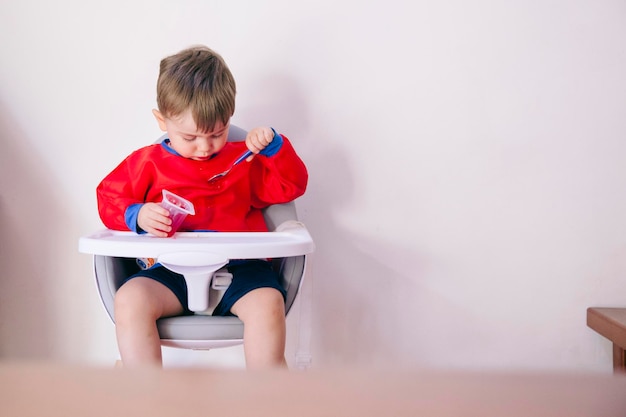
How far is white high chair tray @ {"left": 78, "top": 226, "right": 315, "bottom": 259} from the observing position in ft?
3.33

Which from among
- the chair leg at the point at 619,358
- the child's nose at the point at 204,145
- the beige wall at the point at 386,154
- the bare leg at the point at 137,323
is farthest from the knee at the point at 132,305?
the chair leg at the point at 619,358

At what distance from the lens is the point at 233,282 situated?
46.9 inches

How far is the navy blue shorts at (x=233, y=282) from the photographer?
3.80 ft

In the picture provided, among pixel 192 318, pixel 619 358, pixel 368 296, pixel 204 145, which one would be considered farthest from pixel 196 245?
pixel 619 358

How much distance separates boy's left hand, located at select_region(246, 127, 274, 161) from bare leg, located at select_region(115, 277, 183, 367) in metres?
0.34

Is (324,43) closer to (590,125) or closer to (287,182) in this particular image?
(287,182)

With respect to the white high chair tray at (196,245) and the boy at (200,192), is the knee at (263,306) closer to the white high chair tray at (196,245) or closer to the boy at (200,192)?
the boy at (200,192)

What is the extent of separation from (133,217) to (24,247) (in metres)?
0.61

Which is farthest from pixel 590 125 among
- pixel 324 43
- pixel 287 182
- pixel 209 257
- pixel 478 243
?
pixel 209 257

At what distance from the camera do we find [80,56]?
1583 millimetres

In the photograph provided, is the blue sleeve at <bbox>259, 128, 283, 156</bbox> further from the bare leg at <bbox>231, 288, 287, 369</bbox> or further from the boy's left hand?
the bare leg at <bbox>231, 288, 287, 369</bbox>

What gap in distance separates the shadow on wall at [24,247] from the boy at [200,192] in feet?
1.41

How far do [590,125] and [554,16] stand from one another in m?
0.29

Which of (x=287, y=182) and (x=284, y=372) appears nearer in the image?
(x=284, y=372)
